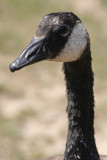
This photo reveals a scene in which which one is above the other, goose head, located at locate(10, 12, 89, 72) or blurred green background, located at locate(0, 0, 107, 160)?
blurred green background, located at locate(0, 0, 107, 160)

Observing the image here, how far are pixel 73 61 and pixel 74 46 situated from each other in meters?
0.14

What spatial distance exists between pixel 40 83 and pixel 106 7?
2.19 m

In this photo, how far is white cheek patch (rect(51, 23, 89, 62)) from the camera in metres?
3.40

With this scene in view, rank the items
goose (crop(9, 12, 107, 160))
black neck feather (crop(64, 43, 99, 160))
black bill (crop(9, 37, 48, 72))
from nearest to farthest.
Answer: black bill (crop(9, 37, 48, 72)) < goose (crop(9, 12, 107, 160)) < black neck feather (crop(64, 43, 99, 160))

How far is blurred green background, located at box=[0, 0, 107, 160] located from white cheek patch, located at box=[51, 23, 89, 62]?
7.83 feet

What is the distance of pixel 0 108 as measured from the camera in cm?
626

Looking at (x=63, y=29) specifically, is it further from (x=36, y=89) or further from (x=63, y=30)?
(x=36, y=89)

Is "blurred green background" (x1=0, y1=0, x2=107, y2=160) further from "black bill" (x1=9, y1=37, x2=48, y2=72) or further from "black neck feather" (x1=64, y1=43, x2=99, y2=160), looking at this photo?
"black bill" (x1=9, y1=37, x2=48, y2=72)

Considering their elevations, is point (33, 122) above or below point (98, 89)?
below

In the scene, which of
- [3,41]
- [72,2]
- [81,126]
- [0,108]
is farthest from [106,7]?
[81,126]

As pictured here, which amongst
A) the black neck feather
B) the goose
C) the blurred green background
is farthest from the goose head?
the blurred green background

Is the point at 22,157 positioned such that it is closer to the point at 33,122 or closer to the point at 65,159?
the point at 33,122

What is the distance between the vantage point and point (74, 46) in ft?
11.2

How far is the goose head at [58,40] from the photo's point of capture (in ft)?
10.8
